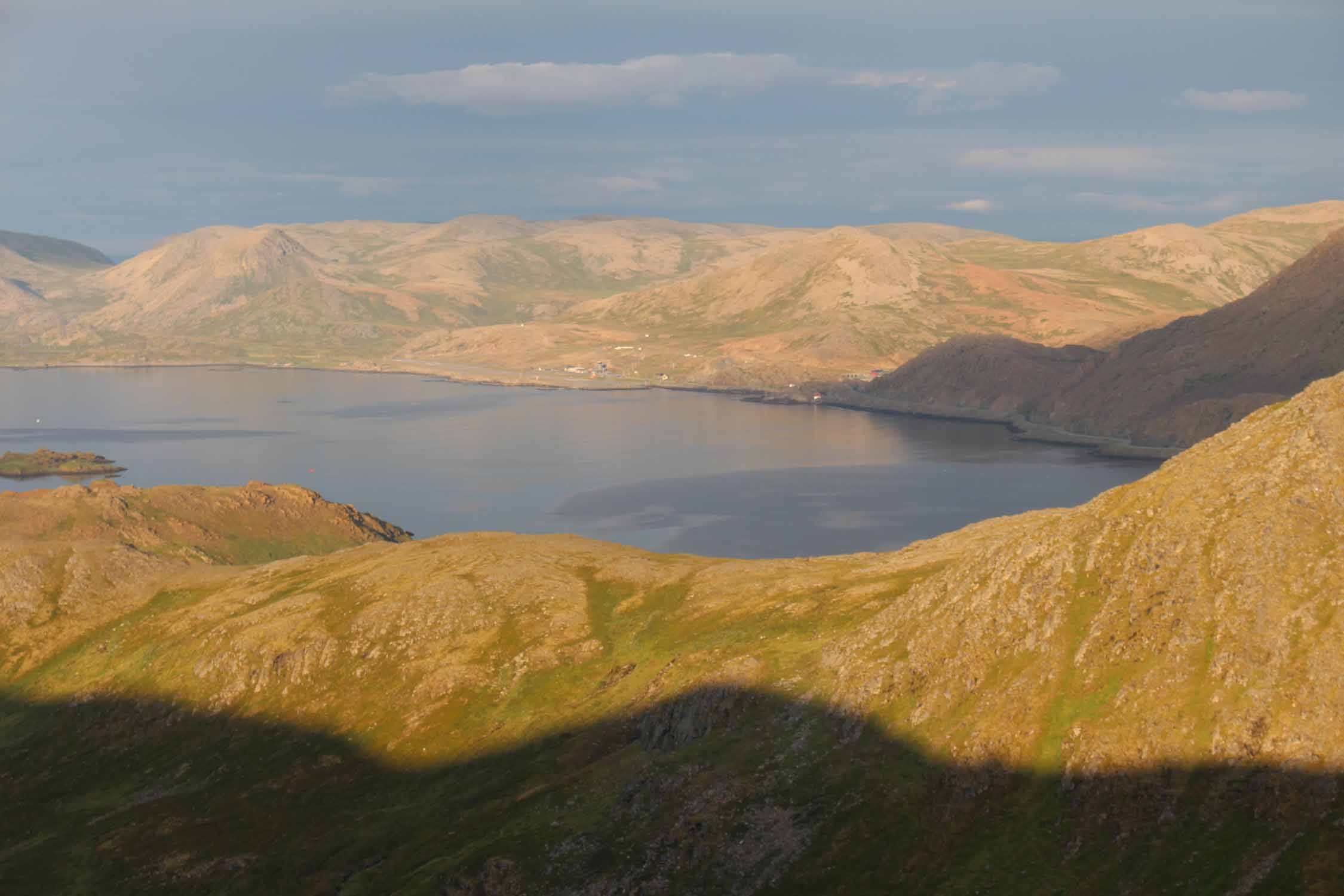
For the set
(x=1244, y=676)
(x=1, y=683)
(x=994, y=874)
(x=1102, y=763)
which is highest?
(x=1244, y=676)

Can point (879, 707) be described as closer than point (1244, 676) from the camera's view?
No

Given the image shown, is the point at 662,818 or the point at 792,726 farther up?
the point at 792,726

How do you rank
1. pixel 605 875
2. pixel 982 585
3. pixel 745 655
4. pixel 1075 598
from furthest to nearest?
pixel 745 655, pixel 982 585, pixel 1075 598, pixel 605 875

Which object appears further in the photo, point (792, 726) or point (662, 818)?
point (792, 726)

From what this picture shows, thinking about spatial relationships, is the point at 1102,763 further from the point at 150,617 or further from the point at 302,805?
the point at 150,617

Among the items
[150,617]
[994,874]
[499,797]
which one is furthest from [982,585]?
[150,617]
